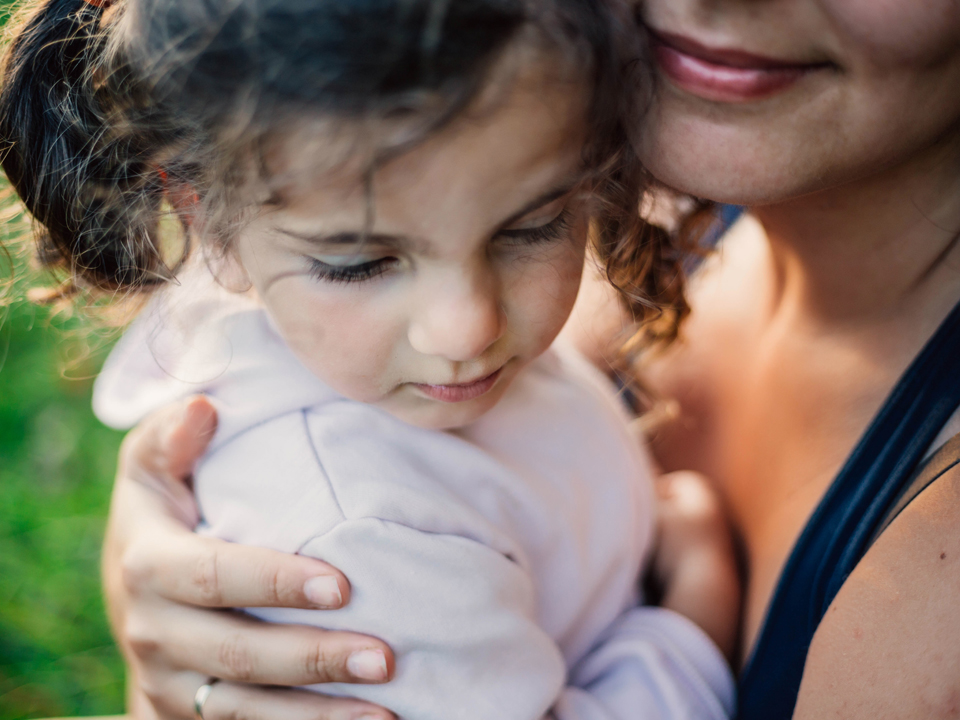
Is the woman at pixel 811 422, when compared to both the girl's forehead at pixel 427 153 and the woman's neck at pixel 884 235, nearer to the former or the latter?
the woman's neck at pixel 884 235

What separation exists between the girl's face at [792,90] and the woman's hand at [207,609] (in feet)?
2.39

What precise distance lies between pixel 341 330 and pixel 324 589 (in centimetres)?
33

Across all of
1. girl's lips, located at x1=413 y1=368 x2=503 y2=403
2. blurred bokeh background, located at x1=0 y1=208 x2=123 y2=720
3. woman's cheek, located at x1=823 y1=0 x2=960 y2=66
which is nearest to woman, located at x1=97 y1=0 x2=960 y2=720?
woman's cheek, located at x1=823 y1=0 x2=960 y2=66

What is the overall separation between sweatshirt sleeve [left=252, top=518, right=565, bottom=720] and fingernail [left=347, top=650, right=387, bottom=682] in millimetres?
33

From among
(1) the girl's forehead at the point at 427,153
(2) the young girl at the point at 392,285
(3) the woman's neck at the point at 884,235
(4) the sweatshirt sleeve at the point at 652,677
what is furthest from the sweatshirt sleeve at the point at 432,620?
(3) the woman's neck at the point at 884,235

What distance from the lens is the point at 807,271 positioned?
1.43 meters

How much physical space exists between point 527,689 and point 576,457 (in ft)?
1.45

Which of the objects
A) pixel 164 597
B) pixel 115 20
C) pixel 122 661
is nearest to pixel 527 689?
pixel 164 597

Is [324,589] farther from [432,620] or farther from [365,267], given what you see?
[365,267]

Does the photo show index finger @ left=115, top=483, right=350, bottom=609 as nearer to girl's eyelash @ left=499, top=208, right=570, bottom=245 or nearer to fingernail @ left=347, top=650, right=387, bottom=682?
fingernail @ left=347, top=650, right=387, bottom=682

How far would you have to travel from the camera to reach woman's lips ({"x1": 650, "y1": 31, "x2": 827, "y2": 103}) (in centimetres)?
99

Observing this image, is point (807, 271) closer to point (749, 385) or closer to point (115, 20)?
point (749, 385)

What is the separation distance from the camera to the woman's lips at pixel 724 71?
39.1 inches

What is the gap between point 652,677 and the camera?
126cm
